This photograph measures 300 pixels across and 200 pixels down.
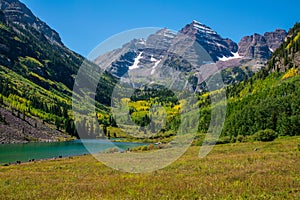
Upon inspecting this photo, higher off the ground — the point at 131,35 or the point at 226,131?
the point at 131,35

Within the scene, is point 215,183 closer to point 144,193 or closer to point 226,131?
point 144,193

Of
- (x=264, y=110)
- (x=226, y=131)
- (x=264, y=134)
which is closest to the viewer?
(x=264, y=134)

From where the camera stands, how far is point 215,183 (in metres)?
20.7

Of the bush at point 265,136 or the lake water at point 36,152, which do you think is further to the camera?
the lake water at point 36,152

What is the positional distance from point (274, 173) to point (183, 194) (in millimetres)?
9279

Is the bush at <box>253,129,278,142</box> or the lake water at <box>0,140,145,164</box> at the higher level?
the bush at <box>253,129,278,142</box>

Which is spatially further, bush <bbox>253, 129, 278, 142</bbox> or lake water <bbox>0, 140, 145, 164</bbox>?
lake water <bbox>0, 140, 145, 164</bbox>

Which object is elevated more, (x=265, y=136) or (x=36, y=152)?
(x=265, y=136)

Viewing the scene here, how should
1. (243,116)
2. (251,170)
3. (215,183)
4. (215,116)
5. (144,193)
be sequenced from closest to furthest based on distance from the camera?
(144,193) → (215,183) → (251,170) → (243,116) → (215,116)

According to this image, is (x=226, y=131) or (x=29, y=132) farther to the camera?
(x=29, y=132)

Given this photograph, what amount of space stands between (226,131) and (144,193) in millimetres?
129282

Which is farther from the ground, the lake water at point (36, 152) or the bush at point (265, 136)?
the bush at point (265, 136)

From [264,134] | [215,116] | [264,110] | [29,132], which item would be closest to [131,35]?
[264,134]

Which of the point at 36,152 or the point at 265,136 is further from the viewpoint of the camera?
the point at 36,152
